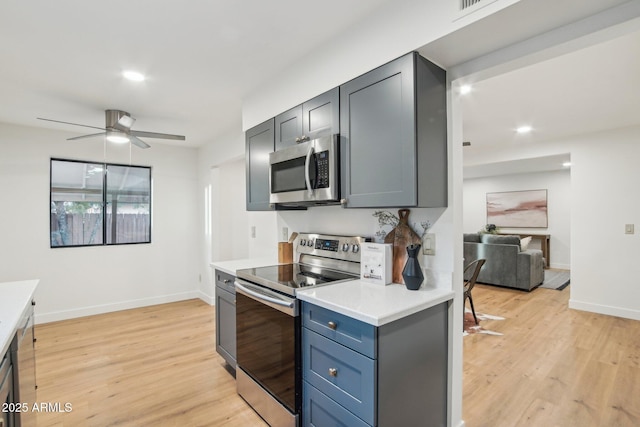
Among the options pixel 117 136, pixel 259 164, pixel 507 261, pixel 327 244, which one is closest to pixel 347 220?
pixel 327 244

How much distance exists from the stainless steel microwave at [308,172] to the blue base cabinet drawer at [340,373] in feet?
2.69

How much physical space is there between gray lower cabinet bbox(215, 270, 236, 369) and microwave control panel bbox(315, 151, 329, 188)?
43.7 inches

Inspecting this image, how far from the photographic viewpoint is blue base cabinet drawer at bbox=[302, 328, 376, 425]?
1367 mm

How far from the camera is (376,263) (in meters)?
1.91

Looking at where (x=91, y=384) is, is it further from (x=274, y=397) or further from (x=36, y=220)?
(x=36, y=220)

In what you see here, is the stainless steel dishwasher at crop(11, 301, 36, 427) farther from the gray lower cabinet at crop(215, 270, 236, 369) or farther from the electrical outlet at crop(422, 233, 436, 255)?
the electrical outlet at crop(422, 233, 436, 255)

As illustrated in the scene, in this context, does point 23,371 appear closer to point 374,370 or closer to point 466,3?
point 374,370

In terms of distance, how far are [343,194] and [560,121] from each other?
333 centimetres

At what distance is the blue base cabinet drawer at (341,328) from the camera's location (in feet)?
4.49

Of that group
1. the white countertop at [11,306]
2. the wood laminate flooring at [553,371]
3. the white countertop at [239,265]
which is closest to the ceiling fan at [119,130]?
the white countertop at [239,265]

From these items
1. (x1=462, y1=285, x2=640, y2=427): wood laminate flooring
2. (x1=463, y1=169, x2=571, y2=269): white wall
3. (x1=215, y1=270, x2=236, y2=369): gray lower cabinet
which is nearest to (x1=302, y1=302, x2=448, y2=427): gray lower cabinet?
(x1=462, y1=285, x2=640, y2=427): wood laminate flooring

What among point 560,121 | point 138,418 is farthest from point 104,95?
point 560,121

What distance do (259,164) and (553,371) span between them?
2.99 m

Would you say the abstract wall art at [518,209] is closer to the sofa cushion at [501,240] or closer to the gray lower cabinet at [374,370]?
the sofa cushion at [501,240]
